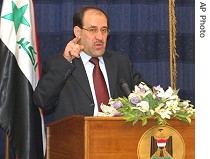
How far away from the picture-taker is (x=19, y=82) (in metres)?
4.02

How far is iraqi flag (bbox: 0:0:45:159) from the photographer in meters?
→ 3.94

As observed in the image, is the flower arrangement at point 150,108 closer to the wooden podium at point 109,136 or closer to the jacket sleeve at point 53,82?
the wooden podium at point 109,136

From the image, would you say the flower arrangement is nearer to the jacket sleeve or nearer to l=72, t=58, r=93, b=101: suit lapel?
the jacket sleeve

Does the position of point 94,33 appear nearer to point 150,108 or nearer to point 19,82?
point 19,82

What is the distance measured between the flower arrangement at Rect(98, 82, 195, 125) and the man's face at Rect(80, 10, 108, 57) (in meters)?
0.95

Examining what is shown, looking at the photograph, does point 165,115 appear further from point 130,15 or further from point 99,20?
point 130,15

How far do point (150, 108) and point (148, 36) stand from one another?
2.48 metres

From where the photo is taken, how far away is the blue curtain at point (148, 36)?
4789 millimetres

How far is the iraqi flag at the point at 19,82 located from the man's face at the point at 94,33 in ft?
2.08

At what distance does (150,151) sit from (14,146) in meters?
1.74

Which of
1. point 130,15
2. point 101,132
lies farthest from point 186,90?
point 101,132

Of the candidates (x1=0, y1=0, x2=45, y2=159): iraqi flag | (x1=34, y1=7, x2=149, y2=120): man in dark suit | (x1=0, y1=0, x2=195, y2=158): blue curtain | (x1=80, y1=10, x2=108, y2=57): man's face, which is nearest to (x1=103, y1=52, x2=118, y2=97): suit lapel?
(x1=34, y1=7, x2=149, y2=120): man in dark suit

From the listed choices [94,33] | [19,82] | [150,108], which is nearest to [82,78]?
[94,33]

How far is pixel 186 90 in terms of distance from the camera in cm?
504
